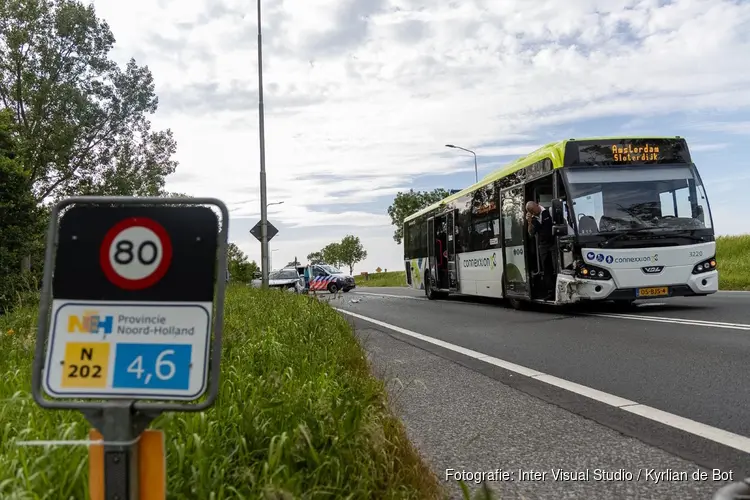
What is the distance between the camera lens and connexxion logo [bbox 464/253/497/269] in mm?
15146

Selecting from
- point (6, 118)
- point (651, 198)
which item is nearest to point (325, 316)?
point (651, 198)

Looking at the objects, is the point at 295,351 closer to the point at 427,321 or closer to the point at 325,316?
the point at 325,316

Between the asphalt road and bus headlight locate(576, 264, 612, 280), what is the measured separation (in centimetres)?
71

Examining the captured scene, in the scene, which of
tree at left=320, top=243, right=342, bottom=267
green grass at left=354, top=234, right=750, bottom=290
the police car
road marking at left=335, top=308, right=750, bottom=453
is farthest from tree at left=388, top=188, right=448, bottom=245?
road marking at left=335, top=308, right=750, bottom=453

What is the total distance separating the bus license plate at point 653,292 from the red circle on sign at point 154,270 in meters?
10.7

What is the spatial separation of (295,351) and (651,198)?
27.5 feet

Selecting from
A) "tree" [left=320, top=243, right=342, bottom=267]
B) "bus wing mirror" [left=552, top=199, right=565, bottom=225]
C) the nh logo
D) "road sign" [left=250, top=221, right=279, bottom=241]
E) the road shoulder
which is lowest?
the road shoulder

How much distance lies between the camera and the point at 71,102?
1232 inches

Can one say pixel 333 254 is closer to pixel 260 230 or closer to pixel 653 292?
pixel 260 230

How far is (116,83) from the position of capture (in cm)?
3459

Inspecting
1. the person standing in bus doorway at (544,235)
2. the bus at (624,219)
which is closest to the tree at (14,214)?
the person standing in bus doorway at (544,235)

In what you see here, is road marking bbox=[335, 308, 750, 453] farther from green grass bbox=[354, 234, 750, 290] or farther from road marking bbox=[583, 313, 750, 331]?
green grass bbox=[354, 234, 750, 290]

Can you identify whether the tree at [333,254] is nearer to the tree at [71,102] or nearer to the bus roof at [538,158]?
the tree at [71,102]

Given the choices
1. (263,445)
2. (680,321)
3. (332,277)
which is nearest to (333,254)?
(332,277)
